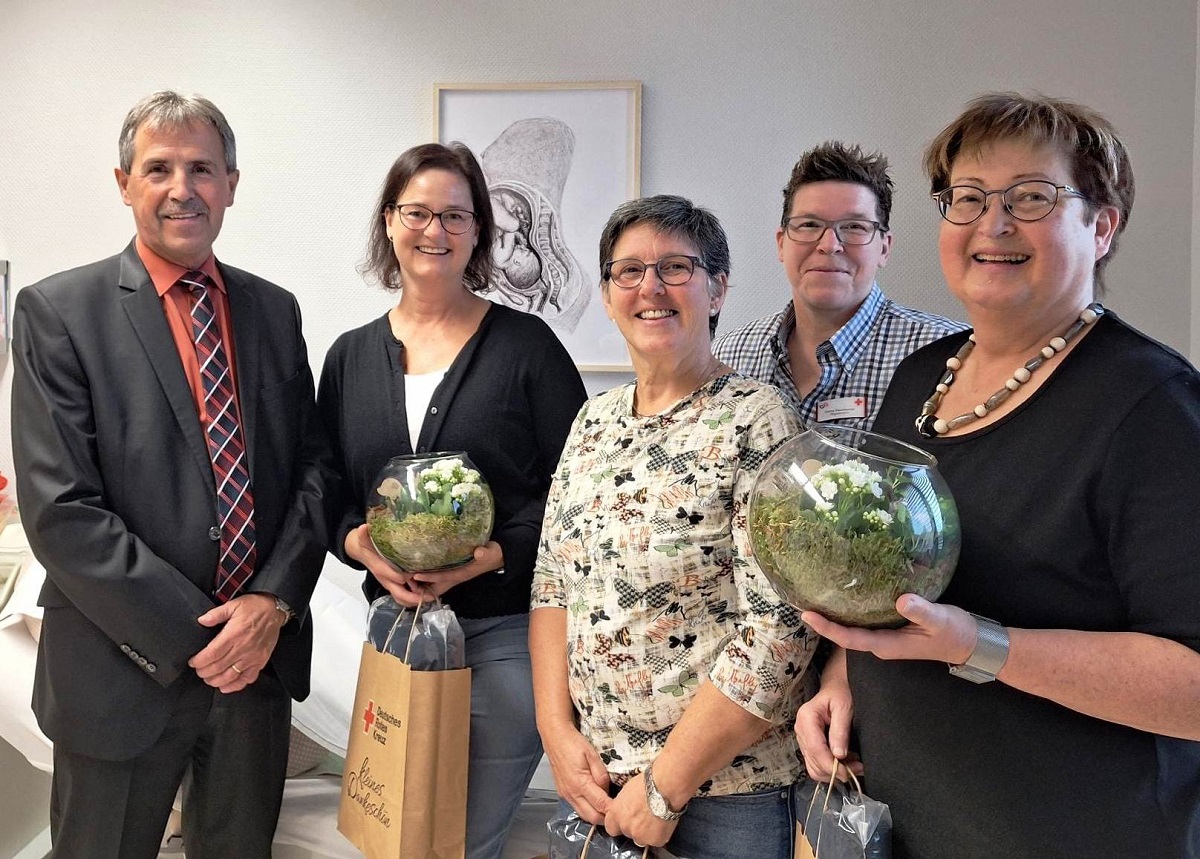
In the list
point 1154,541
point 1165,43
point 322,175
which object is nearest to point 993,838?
point 1154,541

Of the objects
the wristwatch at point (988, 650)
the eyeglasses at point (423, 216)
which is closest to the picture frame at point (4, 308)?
the eyeglasses at point (423, 216)

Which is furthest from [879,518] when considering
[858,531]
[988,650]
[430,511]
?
[430,511]

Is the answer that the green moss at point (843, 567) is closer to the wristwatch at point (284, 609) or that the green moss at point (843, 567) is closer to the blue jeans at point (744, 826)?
the blue jeans at point (744, 826)

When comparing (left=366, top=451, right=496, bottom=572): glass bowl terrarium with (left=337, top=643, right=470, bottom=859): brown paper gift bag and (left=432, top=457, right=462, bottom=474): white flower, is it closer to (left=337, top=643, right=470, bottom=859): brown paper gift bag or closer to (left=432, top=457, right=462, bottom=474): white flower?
(left=432, top=457, right=462, bottom=474): white flower

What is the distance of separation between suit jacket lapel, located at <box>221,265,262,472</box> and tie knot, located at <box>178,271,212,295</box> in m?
→ 0.06

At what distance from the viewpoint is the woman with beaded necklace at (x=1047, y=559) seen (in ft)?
3.53

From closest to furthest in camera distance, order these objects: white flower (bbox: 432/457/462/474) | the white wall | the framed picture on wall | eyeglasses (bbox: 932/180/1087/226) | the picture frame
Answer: eyeglasses (bbox: 932/180/1087/226), white flower (bbox: 432/457/462/474), the white wall, the framed picture on wall, the picture frame

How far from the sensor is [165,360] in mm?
1894

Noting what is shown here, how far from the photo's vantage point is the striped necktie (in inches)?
75.7

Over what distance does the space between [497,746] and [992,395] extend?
3.86ft

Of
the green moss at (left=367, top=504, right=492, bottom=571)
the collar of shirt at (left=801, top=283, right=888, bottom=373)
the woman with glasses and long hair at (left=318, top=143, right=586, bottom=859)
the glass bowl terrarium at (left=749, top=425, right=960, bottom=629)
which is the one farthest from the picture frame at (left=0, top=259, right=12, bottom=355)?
the glass bowl terrarium at (left=749, top=425, right=960, bottom=629)

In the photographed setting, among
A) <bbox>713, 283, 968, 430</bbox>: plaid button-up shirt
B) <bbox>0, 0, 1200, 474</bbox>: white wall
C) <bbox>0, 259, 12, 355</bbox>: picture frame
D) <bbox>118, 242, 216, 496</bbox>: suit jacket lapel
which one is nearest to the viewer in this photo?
<bbox>118, 242, 216, 496</bbox>: suit jacket lapel

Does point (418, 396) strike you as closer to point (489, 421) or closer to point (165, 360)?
point (489, 421)

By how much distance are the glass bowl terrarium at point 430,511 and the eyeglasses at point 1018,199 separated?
97 cm
